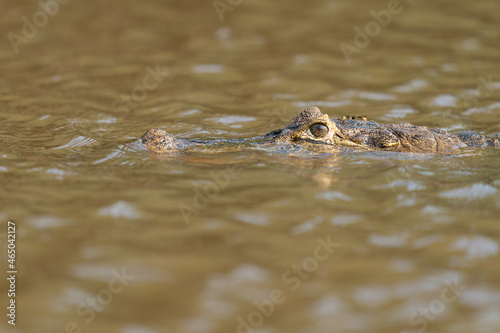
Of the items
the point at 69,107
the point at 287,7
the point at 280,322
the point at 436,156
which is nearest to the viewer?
the point at 280,322

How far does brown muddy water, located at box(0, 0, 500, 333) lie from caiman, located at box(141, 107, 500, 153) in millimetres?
177

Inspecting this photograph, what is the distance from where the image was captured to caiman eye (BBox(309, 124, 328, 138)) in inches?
268

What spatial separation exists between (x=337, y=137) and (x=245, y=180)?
153cm

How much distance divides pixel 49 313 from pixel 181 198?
1.88 meters

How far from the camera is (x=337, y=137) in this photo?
6934 mm

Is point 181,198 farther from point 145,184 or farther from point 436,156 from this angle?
point 436,156

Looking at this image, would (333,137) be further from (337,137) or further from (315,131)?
(315,131)

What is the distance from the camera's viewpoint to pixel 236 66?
1059cm

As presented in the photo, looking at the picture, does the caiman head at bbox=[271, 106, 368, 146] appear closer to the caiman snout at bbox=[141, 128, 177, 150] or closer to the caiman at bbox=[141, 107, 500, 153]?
the caiman at bbox=[141, 107, 500, 153]

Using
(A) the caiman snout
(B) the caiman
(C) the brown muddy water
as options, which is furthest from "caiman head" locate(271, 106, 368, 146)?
(A) the caiman snout

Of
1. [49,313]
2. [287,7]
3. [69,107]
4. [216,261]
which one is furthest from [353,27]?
[49,313]

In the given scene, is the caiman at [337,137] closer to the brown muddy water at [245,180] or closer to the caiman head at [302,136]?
the caiman head at [302,136]

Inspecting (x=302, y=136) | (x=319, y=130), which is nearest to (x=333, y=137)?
(x=319, y=130)

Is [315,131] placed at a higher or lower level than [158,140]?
higher
